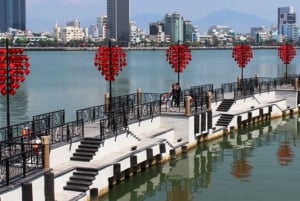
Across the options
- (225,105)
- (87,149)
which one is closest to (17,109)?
(225,105)

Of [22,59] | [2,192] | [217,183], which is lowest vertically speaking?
[217,183]

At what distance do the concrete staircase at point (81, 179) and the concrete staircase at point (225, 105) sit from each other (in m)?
18.9

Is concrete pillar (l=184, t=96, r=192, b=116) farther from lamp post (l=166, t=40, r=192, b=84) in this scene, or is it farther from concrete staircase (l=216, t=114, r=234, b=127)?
lamp post (l=166, t=40, r=192, b=84)

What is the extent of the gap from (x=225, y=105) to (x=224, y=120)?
2.54 meters

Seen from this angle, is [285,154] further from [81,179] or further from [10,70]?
[10,70]

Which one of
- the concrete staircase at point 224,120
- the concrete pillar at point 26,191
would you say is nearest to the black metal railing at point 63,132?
the concrete pillar at point 26,191

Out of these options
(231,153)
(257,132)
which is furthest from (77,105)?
(231,153)

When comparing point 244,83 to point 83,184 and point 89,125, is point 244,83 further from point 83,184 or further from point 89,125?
point 83,184

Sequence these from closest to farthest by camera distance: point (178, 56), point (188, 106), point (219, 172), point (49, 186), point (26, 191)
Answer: point (26, 191) → point (49, 186) → point (219, 172) → point (188, 106) → point (178, 56)

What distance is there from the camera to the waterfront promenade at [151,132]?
20219mm

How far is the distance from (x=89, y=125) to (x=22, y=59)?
5.73 m

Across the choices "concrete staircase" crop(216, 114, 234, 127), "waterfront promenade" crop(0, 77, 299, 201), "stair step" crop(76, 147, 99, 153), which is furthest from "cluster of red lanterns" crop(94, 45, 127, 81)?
"concrete staircase" crop(216, 114, 234, 127)

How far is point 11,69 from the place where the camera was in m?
21.8

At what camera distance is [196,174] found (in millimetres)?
25969
